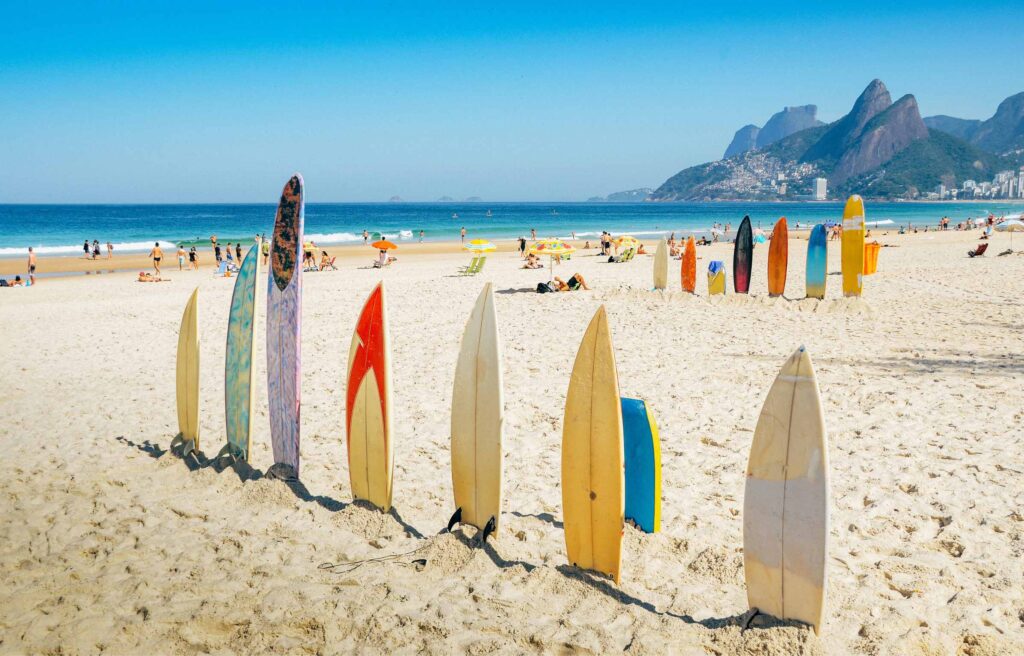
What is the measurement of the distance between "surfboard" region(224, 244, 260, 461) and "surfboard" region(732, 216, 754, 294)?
9278mm

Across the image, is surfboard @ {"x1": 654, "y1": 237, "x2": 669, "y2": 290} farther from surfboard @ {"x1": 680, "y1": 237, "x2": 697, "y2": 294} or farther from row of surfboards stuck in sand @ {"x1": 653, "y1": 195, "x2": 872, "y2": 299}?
row of surfboards stuck in sand @ {"x1": 653, "y1": 195, "x2": 872, "y2": 299}

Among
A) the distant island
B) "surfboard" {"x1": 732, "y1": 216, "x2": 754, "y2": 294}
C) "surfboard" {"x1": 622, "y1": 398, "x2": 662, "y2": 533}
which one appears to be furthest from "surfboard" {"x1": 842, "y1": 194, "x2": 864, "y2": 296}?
the distant island

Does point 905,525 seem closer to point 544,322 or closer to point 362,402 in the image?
point 362,402

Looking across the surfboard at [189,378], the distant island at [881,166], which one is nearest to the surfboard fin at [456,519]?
the surfboard at [189,378]

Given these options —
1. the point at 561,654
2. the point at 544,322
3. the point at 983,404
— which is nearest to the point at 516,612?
the point at 561,654

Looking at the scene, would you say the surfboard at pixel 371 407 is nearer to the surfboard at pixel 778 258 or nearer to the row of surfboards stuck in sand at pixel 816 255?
the row of surfboards stuck in sand at pixel 816 255

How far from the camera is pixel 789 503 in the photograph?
2689mm

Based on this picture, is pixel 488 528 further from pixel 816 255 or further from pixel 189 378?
pixel 816 255

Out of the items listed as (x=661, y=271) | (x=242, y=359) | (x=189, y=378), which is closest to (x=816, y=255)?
(x=661, y=271)

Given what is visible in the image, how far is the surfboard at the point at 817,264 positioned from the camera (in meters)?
11.5

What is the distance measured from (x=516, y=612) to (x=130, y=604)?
168cm

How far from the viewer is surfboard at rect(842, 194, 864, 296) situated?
453 inches

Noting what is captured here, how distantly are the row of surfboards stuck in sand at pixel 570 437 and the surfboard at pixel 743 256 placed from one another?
9268mm

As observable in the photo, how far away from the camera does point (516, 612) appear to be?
9.56 ft
